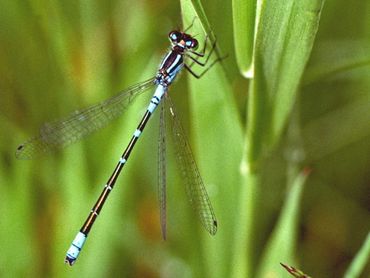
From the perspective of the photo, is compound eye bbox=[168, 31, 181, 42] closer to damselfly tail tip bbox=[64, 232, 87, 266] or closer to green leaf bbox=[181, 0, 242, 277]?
green leaf bbox=[181, 0, 242, 277]

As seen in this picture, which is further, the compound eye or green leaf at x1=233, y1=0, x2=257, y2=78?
the compound eye

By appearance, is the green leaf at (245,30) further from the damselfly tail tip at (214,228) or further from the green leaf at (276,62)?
the damselfly tail tip at (214,228)

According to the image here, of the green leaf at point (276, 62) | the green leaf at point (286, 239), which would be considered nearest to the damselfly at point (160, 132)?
the green leaf at point (286, 239)

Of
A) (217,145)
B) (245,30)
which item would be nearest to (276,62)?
(245,30)

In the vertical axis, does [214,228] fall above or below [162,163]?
below

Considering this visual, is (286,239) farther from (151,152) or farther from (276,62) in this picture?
(151,152)

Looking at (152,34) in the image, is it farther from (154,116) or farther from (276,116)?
(276,116)

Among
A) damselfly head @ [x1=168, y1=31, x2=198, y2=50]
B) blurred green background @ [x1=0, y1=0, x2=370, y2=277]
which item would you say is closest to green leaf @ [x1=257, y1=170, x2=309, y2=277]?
blurred green background @ [x1=0, y1=0, x2=370, y2=277]
